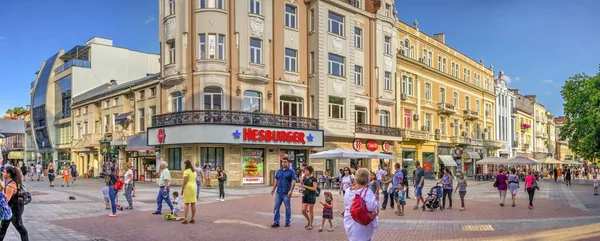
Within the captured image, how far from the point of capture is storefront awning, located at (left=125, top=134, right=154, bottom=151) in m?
35.0

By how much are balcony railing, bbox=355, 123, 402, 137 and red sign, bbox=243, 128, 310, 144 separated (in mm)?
6262

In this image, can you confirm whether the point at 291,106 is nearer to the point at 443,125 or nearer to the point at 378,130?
the point at 378,130

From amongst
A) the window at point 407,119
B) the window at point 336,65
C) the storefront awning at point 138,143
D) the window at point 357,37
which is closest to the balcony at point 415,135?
the window at point 407,119

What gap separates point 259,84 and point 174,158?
7153mm

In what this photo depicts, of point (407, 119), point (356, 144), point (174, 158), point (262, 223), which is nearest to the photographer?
point (262, 223)

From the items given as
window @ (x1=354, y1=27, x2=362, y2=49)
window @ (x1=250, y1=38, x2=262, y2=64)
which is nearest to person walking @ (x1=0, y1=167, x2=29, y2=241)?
window @ (x1=250, y1=38, x2=262, y2=64)

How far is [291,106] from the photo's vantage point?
112ft

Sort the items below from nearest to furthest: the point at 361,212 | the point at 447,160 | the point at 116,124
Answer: the point at 361,212 → the point at 116,124 → the point at 447,160

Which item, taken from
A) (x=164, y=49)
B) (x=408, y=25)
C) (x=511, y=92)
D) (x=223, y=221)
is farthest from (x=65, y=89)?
(x=511, y=92)

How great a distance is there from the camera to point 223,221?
14016 millimetres

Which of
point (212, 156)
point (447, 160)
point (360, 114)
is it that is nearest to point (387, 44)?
point (360, 114)

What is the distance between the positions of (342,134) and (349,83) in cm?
388

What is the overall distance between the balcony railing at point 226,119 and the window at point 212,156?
6.17 ft

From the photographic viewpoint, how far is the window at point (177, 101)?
3146 cm
